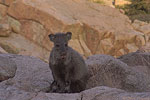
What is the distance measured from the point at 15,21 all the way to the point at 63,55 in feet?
45.7

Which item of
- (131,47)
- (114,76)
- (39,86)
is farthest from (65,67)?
(131,47)

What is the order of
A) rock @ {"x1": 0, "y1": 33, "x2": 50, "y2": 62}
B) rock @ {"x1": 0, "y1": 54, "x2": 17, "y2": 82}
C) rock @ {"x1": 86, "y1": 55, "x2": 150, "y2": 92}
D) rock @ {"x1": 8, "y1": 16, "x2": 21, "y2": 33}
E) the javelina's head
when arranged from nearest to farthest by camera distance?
the javelina's head < rock @ {"x1": 0, "y1": 54, "x2": 17, "y2": 82} < rock @ {"x1": 86, "y1": 55, "x2": 150, "y2": 92} < rock @ {"x1": 0, "y1": 33, "x2": 50, "y2": 62} < rock @ {"x1": 8, "y1": 16, "x2": 21, "y2": 33}

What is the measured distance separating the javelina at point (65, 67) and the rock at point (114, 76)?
1.27 m

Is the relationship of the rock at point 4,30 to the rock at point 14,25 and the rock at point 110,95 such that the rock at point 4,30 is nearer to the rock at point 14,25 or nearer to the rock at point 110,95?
the rock at point 14,25

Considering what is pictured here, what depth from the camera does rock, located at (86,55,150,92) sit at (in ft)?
23.2

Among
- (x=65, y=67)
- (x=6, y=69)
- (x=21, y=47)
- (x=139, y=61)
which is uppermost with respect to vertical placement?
(x=65, y=67)

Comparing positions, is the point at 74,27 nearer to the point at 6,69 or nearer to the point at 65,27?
the point at 65,27

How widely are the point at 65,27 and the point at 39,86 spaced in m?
11.6

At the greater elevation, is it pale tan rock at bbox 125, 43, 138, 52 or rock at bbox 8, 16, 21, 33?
rock at bbox 8, 16, 21, 33

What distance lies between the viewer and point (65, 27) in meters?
17.2

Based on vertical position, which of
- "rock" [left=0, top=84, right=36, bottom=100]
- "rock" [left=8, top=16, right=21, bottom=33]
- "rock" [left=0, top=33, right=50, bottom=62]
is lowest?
"rock" [left=0, top=33, right=50, bottom=62]

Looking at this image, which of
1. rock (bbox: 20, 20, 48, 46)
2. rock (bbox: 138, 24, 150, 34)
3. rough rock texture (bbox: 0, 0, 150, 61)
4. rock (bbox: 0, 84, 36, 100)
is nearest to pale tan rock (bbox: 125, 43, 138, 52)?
rough rock texture (bbox: 0, 0, 150, 61)

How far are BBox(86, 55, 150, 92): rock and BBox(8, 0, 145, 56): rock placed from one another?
33.2 ft

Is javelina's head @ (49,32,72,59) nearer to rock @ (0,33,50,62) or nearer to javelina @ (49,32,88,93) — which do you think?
javelina @ (49,32,88,93)
